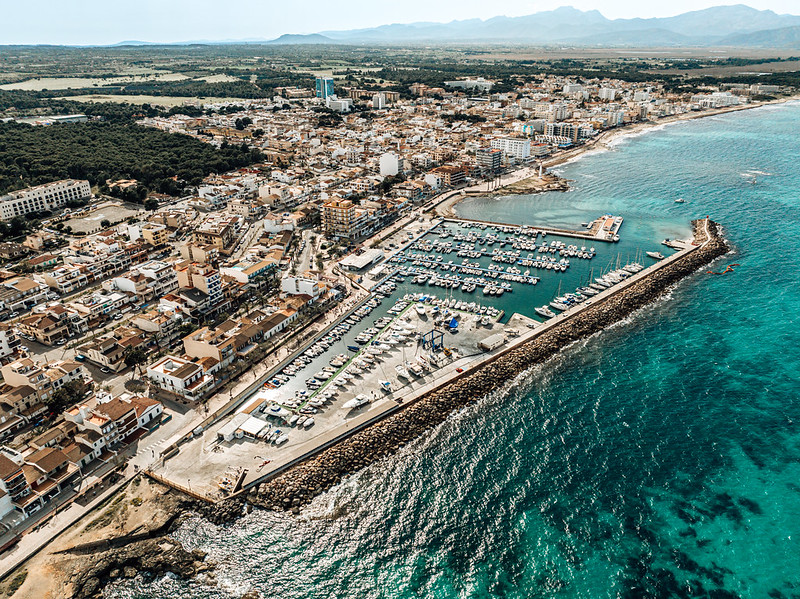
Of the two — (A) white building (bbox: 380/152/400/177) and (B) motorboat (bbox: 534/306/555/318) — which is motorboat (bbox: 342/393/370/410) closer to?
(B) motorboat (bbox: 534/306/555/318)

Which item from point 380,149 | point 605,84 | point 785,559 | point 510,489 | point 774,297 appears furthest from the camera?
point 605,84

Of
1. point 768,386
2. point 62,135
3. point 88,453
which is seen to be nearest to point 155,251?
point 88,453

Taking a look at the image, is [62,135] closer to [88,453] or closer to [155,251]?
[155,251]

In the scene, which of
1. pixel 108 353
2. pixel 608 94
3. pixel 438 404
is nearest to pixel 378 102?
pixel 608 94

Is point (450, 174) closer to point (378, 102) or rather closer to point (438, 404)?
point (438, 404)

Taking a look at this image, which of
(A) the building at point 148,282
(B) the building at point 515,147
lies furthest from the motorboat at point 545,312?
(B) the building at point 515,147


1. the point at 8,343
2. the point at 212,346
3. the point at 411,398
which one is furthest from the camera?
the point at 8,343

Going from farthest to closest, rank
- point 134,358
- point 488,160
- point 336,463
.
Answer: point 488,160
point 134,358
point 336,463

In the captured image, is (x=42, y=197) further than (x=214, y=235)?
Yes
